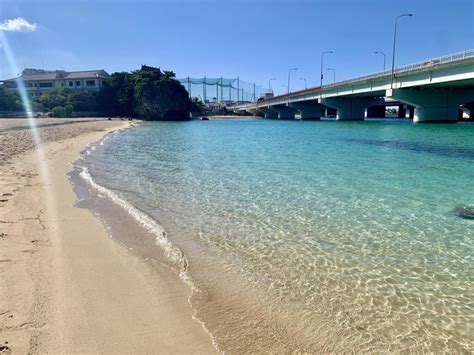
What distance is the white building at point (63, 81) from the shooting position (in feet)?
396

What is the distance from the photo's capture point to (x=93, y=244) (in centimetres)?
697

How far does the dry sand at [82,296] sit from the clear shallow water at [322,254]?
0.52 metres

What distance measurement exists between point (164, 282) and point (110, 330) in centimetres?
145

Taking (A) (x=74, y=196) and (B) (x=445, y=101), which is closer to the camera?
(A) (x=74, y=196)

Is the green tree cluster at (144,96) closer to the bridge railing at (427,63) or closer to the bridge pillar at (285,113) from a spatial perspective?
the bridge pillar at (285,113)

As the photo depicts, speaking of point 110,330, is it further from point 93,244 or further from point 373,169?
point 373,169

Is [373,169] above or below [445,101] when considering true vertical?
below

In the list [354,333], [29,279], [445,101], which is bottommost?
[354,333]

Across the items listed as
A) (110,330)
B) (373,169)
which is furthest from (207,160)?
(110,330)

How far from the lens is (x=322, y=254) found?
667 cm

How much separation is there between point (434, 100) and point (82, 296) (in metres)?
65.3

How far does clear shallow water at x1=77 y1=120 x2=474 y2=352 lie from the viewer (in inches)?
172

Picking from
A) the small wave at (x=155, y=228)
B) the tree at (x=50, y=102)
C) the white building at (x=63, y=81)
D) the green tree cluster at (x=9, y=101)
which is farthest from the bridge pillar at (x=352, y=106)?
the green tree cluster at (x=9, y=101)

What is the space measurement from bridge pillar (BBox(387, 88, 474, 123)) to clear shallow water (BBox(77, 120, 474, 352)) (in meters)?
44.9
